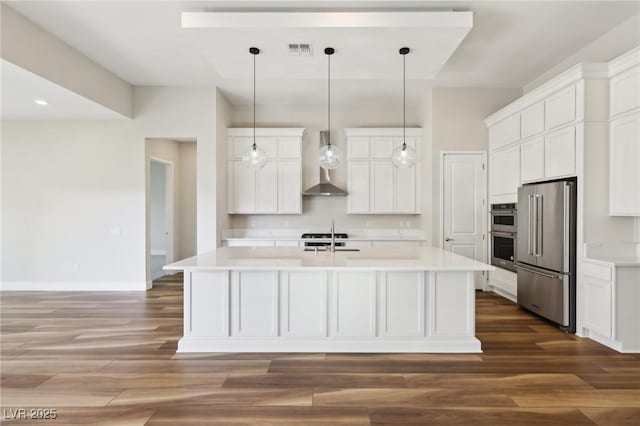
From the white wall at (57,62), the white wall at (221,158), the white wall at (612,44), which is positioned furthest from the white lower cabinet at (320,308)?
the white wall at (612,44)

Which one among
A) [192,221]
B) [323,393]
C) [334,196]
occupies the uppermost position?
[334,196]

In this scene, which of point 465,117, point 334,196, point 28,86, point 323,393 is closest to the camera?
point 323,393

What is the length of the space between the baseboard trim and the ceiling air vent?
423 cm

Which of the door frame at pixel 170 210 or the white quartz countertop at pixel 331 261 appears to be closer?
the white quartz countertop at pixel 331 261

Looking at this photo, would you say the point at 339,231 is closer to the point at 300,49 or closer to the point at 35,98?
the point at 300,49

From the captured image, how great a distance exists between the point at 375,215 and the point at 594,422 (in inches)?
183

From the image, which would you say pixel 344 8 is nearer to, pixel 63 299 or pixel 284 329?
pixel 284 329

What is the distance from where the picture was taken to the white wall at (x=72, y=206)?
19.0 ft

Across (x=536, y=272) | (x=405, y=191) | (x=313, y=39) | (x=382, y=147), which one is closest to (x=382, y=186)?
(x=405, y=191)

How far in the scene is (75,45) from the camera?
4266 millimetres

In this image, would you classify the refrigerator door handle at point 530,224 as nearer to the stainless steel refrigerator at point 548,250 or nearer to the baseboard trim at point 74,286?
the stainless steel refrigerator at point 548,250

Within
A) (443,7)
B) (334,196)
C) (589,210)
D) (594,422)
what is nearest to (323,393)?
(594,422)

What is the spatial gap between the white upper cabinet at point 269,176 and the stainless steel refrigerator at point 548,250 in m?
3.45

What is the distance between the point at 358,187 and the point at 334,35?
3189 mm
